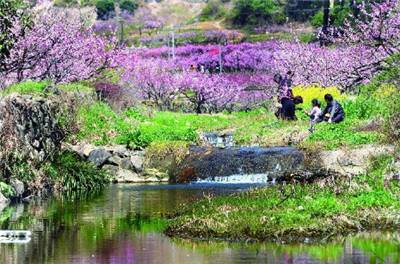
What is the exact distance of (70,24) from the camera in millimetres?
41500

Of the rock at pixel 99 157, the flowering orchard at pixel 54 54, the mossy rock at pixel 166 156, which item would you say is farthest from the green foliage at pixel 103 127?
the flowering orchard at pixel 54 54

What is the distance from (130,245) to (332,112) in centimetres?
1953

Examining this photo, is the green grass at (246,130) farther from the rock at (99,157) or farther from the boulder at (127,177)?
the boulder at (127,177)

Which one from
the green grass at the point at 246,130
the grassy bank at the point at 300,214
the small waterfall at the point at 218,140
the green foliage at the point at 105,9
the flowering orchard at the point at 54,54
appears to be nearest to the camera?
the grassy bank at the point at 300,214

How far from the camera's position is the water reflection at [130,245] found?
15922 mm

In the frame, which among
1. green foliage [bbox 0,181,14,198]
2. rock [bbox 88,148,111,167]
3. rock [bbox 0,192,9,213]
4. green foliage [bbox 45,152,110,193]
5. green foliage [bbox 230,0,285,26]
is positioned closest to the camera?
rock [bbox 0,192,9,213]

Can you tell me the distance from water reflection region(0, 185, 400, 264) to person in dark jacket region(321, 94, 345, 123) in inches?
530

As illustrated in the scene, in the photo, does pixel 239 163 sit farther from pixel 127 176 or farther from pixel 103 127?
pixel 103 127

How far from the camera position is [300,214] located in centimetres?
1825

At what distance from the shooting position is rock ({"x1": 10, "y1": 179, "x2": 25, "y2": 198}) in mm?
25266

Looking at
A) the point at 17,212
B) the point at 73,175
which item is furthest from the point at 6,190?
the point at 73,175

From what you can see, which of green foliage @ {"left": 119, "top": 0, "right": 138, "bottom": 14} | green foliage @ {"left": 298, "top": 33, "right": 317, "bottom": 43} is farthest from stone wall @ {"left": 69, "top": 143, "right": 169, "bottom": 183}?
green foliage @ {"left": 119, "top": 0, "right": 138, "bottom": 14}

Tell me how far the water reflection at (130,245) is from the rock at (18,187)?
5.31 ft

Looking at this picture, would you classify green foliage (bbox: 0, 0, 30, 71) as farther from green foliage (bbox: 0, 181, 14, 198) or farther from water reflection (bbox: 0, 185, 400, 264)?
water reflection (bbox: 0, 185, 400, 264)
